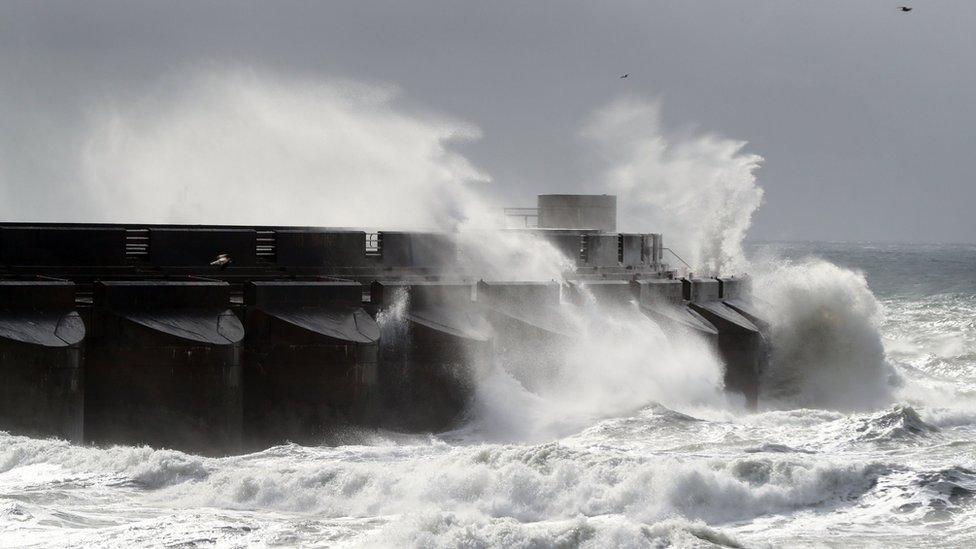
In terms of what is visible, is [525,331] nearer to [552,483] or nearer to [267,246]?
[267,246]

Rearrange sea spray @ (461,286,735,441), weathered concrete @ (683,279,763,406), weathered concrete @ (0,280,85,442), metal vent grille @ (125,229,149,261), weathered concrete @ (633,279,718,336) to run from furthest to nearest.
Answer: weathered concrete @ (683,279,763,406)
weathered concrete @ (633,279,718,336)
sea spray @ (461,286,735,441)
metal vent grille @ (125,229,149,261)
weathered concrete @ (0,280,85,442)

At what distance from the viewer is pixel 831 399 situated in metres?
20.8

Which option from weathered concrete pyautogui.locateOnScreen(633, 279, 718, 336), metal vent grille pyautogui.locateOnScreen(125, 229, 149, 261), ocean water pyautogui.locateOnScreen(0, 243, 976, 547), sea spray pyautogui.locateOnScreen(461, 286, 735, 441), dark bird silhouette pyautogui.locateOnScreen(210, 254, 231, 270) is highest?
metal vent grille pyautogui.locateOnScreen(125, 229, 149, 261)

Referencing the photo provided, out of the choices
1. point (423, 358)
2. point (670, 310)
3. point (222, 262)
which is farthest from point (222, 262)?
point (670, 310)

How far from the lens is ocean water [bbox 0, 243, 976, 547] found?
943 cm

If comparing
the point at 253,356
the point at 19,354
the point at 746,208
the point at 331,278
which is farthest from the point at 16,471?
the point at 746,208

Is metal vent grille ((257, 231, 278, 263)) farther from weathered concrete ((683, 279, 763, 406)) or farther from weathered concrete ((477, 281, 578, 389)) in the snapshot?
weathered concrete ((683, 279, 763, 406))

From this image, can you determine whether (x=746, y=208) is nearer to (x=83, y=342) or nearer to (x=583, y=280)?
(x=583, y=280)

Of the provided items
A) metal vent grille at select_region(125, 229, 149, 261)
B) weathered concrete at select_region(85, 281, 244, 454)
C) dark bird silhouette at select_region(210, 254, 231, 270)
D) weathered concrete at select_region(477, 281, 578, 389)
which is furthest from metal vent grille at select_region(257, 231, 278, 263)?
weathered concrete at select_region(477, 281, 578, 389)

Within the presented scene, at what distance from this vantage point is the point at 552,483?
1067 centimetres

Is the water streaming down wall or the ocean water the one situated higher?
the water streaming down wall

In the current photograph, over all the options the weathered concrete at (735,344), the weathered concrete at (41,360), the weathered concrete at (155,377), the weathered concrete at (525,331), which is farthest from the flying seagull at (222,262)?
the weathered concrete at (735,344)

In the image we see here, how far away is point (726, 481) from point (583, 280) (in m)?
7.07

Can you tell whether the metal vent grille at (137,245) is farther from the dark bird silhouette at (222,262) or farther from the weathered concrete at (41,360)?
the weathered concrete at (41,360)
